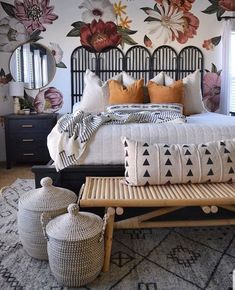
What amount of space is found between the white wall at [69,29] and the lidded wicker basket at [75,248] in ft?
10.0

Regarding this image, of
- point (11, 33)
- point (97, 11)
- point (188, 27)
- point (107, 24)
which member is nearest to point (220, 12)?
point (188, 27)

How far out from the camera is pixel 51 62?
4363 millimetres

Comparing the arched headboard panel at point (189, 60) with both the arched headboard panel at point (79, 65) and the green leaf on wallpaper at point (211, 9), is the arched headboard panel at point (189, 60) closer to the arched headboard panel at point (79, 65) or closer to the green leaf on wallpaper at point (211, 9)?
the green leaf on wallpaper at point (211, 9)

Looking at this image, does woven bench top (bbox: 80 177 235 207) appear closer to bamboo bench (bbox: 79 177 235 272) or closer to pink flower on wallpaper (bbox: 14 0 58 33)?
bamboo bench (bbox: 79 177 235 272)

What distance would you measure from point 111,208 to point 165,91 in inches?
84.1

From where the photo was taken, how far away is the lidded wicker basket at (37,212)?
5.88 feet

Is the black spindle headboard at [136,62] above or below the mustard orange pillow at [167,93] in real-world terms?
above

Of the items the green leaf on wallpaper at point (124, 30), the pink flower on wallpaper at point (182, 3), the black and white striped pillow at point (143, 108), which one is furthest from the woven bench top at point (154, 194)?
the pink flower on wallpaper at point (182, 3)

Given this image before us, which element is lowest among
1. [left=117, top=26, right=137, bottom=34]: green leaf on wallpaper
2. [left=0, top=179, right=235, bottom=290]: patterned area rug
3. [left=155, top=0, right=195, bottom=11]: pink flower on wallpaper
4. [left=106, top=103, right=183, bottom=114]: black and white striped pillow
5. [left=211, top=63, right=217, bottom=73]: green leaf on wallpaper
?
[left=0, top=179, right=235, bottom=290]: patterned area rug

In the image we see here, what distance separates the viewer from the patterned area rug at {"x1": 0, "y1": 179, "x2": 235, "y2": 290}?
5.37 feet

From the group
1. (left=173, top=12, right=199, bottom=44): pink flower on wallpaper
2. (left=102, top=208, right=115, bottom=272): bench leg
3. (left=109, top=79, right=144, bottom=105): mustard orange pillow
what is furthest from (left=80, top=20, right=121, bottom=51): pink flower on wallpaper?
(left=102, top=208, right=115, bottom=272): bench leg

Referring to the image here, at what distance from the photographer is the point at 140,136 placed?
226 centimetres

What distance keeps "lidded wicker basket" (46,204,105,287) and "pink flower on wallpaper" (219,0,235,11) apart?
385 centimetres

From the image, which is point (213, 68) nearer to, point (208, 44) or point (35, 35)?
point (208, 44)
